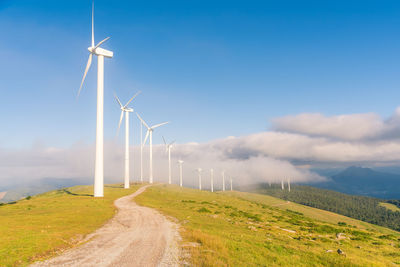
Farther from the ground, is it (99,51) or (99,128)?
(99,51)

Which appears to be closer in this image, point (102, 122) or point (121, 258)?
point (121, 258)

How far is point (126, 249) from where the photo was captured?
22203 millimetres

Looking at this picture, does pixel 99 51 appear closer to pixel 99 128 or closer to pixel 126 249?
pixel 99 128

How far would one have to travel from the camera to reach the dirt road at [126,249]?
18.7m

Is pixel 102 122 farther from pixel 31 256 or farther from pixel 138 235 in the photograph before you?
pixel 31 256

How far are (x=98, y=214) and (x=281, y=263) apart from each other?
36831mm

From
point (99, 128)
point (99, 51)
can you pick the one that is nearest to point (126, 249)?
point (99, 128)

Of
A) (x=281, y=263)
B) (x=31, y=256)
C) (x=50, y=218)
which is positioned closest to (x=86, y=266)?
(x=31, y=256)

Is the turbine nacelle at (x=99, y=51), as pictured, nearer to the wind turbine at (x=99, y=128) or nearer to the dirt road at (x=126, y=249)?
the wind turbine at (x=99, y=128)

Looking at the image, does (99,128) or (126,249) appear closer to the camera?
(126,249)

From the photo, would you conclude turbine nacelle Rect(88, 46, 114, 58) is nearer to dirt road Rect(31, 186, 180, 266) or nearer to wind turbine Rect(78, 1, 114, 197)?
wind turbine Rect(78, 1, 114, 197)

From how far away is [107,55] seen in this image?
82.1 metres

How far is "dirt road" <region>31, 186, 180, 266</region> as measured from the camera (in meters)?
18.7

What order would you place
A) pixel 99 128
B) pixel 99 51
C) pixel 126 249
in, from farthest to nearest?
pixel 99 51 → pixel 99 128 → pixel 126 249
